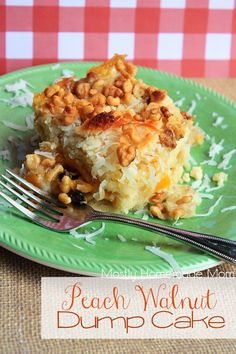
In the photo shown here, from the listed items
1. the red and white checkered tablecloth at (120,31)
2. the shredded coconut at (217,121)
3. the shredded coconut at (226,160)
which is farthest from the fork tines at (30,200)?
the red and white checkered tablecloth at (120,31)

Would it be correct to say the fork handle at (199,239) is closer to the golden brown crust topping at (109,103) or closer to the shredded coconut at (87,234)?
the shredded coconut at (87,234)

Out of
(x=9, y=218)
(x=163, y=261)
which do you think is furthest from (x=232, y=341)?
(x=9, y=218)

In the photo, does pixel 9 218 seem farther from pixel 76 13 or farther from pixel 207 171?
pixel 76 13

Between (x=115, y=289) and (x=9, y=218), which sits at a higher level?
(x=9, y=218)

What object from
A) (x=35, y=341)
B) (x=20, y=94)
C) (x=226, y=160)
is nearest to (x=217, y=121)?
(x=226, y=160)

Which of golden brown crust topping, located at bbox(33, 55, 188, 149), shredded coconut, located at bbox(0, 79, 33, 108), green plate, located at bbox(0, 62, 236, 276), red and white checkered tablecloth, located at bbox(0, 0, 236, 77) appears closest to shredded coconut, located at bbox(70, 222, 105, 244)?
green plate, located at bbox(0, 62, 236, 276)
